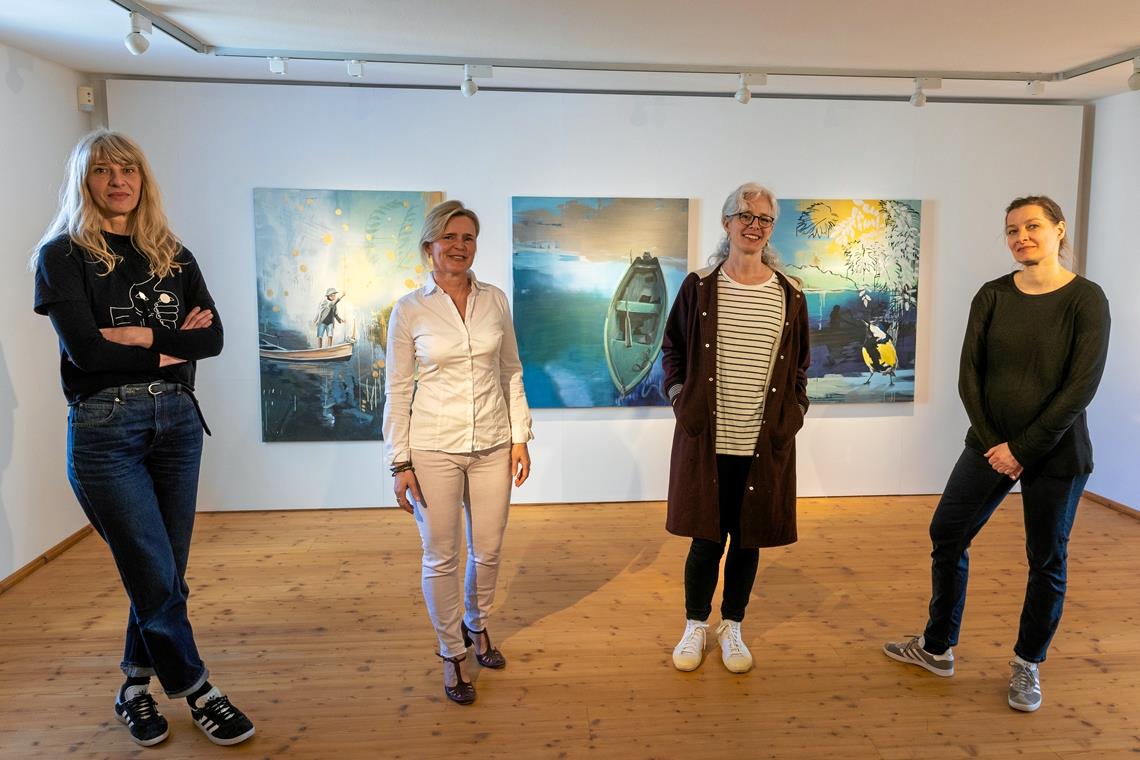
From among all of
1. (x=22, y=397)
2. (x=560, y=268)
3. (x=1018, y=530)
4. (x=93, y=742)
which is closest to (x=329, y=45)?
(x=560, y=268)

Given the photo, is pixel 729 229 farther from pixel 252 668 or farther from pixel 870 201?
pixel 870 201

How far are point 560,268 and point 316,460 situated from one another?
1.94 metres

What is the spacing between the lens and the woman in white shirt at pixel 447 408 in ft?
8.69

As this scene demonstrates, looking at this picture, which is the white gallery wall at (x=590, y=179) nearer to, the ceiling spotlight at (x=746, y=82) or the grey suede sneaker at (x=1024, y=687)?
the ceiling spotlight at (x=746, y=82)

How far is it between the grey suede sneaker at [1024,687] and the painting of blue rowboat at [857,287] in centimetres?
260

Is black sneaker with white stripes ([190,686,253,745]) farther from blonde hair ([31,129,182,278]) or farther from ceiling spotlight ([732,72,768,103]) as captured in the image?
ceiling spotlight ([732,72,768,103])

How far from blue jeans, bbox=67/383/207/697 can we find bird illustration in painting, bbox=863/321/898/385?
415cm

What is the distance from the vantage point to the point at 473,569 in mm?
2896

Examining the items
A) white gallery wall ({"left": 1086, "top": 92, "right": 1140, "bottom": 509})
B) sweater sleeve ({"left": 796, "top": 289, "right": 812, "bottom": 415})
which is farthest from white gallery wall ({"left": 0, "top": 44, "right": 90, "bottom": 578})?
white gallery wall ({"left": 1086, "top": 92, "right": 1140, "bottom": 509})

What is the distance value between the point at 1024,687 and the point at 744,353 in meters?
1.49

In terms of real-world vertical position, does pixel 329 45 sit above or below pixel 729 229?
above

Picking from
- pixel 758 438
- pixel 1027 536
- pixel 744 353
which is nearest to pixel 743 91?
pixel 744 353

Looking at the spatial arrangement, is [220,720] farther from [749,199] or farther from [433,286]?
[749,199]

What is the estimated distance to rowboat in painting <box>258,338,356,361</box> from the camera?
4.95 m
